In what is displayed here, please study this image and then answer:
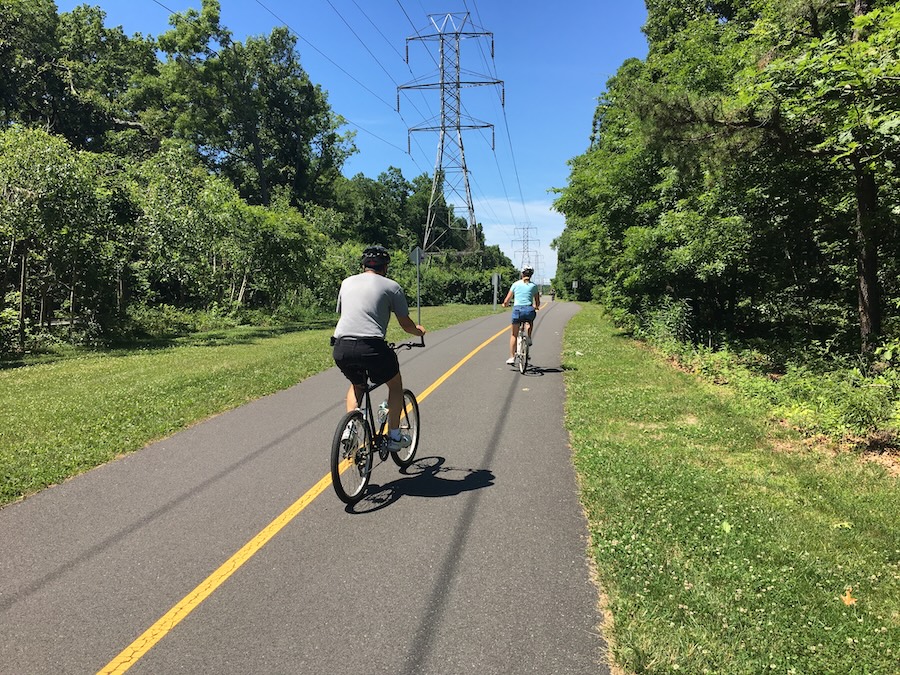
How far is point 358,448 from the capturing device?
4.47 meters

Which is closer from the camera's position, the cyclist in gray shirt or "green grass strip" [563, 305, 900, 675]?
"green grass strip" [563, 305, 900, 675]

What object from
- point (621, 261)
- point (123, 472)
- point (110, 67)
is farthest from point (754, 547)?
point (110, 67)

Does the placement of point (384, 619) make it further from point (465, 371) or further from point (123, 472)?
point (465, 371)

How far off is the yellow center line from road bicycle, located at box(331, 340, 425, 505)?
37 cm

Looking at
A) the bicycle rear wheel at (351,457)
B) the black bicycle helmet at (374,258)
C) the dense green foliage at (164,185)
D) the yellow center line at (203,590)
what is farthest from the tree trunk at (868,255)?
the dense green foliage at (164,185)

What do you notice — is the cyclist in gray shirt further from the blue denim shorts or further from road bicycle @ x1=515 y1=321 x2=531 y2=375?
road bicycle @ x1=515 y1=321 x2=531 y2=375

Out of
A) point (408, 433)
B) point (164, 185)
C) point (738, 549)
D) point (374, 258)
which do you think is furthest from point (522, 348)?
point (164, 185)

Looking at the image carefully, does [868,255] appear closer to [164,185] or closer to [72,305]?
[72,305]

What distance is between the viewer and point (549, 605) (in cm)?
300

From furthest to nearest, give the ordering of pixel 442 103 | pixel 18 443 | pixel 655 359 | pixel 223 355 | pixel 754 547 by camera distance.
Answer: pixel 442 103
pixel 223 355
pixel 655 359
pixel 18 443
pixel 754 547

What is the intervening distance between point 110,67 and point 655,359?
49777mm

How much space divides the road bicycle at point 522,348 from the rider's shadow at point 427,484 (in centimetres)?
529

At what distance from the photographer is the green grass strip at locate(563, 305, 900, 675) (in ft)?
8.43

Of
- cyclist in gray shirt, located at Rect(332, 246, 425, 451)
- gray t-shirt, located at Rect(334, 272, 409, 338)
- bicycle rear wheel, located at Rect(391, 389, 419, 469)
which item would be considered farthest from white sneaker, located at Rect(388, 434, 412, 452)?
gray t-shirt, located at Rect(334, 272, 409, 338)
